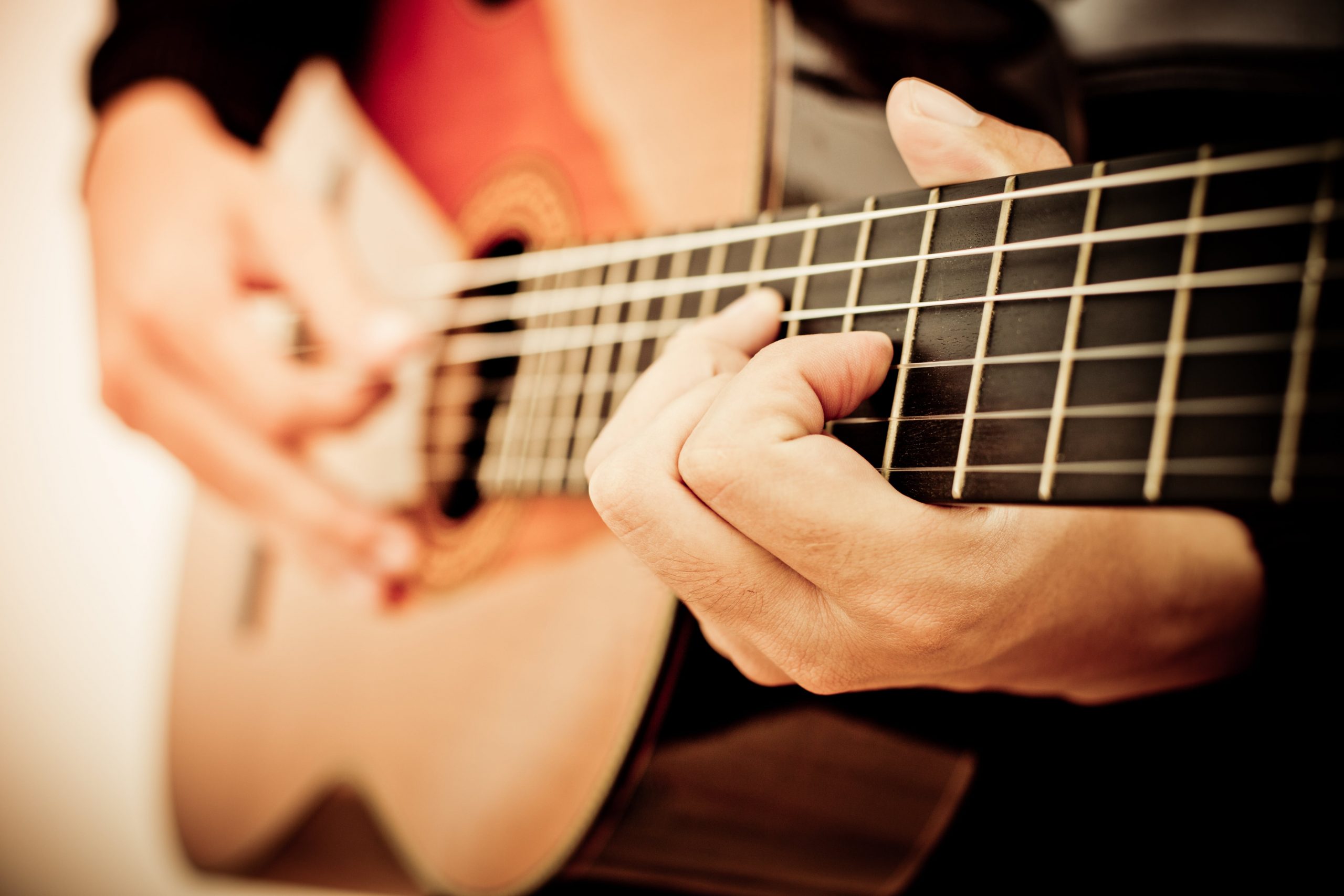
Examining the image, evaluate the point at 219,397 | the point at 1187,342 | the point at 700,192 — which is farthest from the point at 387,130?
the point at 1187,342

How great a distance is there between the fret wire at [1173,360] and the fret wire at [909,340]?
107 mm

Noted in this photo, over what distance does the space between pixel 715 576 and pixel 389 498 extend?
0.64 metres

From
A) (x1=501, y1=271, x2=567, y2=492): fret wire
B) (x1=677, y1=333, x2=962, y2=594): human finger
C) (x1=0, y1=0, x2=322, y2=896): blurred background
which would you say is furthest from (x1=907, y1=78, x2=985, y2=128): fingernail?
(x1=0, y1=0, x2=322, y2=896): blurred background

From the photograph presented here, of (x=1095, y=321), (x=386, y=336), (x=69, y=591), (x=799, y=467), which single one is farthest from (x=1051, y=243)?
(x=69, y=591)

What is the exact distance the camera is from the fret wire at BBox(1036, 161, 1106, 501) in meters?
0.33

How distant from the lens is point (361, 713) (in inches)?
36.2

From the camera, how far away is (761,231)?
49cm

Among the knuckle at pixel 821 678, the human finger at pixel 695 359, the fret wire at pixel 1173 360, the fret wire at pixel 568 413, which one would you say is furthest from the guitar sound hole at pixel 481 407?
the fret wire at pixel 1173 360

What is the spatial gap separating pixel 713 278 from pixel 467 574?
43 cm

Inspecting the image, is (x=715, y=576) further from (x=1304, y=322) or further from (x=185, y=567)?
(x=185, y=567)

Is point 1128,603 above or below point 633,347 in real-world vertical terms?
below

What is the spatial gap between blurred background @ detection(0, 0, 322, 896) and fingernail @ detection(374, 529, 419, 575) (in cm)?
100

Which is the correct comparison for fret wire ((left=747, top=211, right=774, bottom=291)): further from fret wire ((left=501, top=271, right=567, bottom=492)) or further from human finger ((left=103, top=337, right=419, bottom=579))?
human finger ((left=103, top=337, right=419, bottom=579))

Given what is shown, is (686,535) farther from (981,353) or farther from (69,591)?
(69,591)
